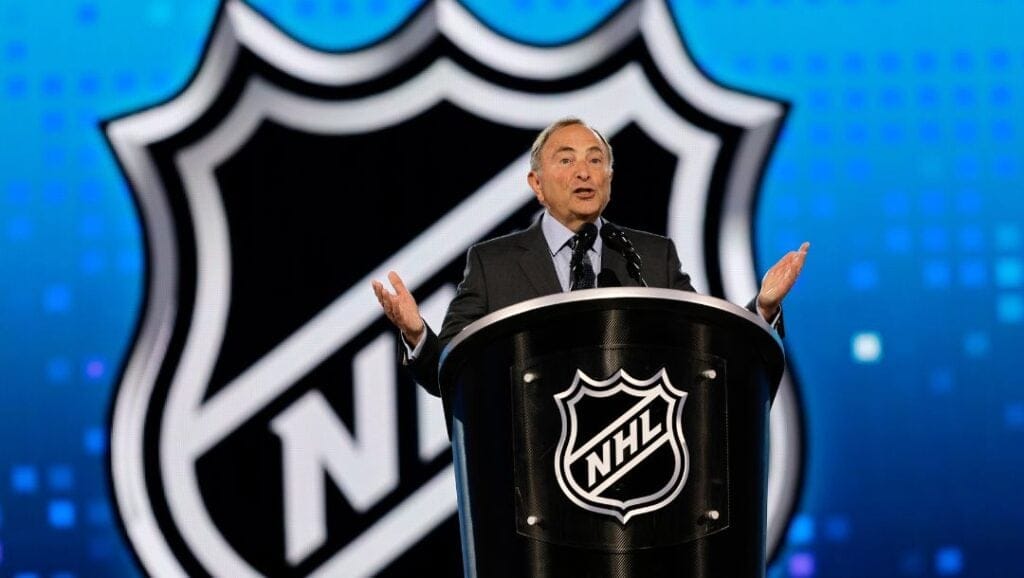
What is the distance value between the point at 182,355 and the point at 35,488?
501mm

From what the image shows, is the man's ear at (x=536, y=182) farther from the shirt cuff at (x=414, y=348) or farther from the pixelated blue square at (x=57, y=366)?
the pixelated blue square at (x=57, y=366)

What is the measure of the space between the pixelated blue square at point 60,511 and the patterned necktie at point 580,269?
2020 mm

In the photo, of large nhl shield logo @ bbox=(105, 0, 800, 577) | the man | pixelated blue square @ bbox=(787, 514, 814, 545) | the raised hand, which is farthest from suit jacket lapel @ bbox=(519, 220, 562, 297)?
pixelated blue square @ bbox=(787, 514, 814, 545)

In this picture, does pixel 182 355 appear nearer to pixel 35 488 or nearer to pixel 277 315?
pixel 277 315

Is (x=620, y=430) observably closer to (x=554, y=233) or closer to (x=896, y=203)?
(x=554, y=233)

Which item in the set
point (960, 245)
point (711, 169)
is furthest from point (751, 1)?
point (960, 245)

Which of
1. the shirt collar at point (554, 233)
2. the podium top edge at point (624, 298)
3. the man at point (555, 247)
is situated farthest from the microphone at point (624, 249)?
the shirt collar at point (554, 233)

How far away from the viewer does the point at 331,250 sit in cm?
344

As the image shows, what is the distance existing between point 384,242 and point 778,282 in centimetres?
161

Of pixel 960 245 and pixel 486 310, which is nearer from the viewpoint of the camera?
pixel 486 310

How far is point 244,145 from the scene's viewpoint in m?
3.49

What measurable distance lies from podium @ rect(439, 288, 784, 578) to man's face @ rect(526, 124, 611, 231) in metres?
0.56

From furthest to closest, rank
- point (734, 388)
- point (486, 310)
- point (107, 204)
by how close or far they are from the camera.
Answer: point (107, 204) → point (486, 310) → point (734, 388)

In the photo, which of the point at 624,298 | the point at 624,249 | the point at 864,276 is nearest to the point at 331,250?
the point at 864,276
